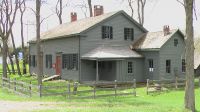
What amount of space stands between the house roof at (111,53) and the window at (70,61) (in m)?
1.42

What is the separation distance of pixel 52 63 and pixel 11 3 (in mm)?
8240

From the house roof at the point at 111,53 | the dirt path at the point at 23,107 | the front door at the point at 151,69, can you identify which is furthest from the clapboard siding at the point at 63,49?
the dirt path at the point at 23,107

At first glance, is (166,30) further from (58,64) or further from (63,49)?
(58,64)

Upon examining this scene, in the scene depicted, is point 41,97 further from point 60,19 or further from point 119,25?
point 60,19

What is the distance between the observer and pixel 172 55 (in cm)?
3625

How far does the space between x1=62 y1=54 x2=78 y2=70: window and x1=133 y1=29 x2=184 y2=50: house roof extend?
6256mm

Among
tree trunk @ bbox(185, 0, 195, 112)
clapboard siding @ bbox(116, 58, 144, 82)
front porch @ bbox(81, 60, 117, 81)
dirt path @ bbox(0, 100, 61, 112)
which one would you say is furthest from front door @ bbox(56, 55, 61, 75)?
tree trunk @ bbox(185, 0, 195, 112)

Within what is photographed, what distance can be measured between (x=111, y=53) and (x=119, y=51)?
1571 mm

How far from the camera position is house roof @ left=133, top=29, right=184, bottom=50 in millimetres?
35156

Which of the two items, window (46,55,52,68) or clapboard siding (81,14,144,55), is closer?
clapboard siding (81,14,144,55)

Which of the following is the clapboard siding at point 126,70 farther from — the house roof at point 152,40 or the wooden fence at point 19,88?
the wooden fence at point 19,88

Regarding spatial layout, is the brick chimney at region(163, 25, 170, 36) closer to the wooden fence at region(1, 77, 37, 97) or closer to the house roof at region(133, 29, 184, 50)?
the house roof at region(133, 29, 184, 50)

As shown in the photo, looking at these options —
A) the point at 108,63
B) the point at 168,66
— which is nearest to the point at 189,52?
the point at 168,66

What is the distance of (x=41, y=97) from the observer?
2272cm
